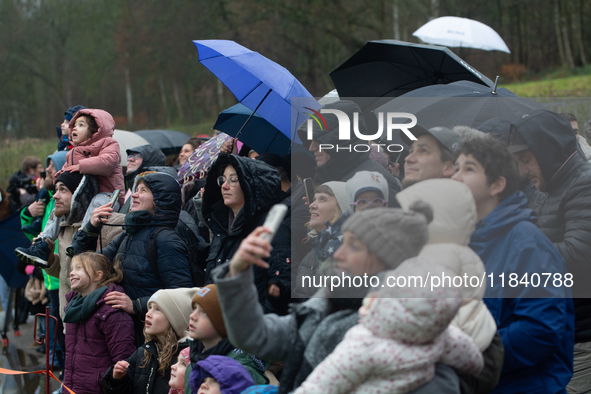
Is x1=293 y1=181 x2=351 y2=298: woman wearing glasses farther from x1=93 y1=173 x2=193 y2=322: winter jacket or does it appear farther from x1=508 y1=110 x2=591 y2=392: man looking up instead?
x1=93 y1=173 x2=193 y2=322: winter jacket

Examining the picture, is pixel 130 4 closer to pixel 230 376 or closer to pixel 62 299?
pixel 62 299

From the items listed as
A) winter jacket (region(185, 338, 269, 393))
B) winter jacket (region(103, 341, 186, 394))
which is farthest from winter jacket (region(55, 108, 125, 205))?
winter jacket (region(185, 338, 269, 393))

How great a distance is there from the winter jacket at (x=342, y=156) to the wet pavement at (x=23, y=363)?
4.51 meters

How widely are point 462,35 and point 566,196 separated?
5.75 meters

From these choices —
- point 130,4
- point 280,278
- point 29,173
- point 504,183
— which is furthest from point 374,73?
point 130,4

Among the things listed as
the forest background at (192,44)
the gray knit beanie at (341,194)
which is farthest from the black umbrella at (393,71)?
the forest background at (192,44)

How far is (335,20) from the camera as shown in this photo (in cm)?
2533

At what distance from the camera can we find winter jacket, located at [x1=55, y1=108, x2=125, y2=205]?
203 inches

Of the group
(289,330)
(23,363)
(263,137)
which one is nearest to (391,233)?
(289,330)

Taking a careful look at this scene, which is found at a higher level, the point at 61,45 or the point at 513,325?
the point at 61,45

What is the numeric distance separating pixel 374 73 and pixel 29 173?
710cm

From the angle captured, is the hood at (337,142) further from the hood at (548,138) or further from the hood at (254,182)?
the hood at (548,138)

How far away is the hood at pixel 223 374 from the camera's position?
2863mm

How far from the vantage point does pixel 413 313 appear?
177cm
